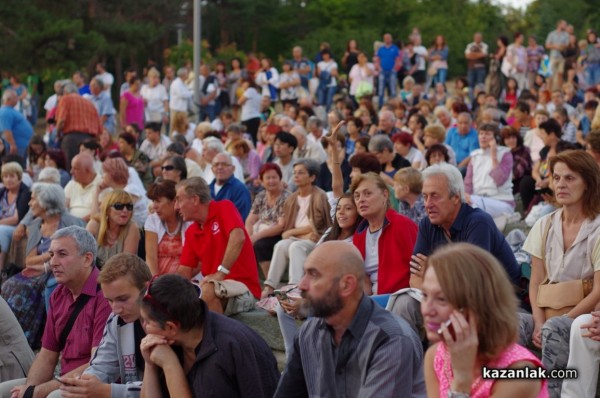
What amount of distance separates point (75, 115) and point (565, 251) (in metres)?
9.55

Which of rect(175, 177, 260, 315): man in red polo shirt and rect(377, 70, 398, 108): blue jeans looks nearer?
rect(175, 177, 260, 315): man in red polo shirt

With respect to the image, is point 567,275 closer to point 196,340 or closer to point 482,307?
point 196,340

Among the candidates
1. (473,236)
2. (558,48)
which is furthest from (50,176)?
(558,48)

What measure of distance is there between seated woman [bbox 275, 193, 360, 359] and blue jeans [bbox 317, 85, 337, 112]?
49.9 feet

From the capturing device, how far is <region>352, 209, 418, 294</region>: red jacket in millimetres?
6770

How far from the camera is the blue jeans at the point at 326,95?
2252cm

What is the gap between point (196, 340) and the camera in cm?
477

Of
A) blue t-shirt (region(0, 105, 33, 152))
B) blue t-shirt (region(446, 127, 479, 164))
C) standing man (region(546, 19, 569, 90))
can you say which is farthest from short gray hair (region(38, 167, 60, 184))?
standing man (region(546, 19, 569, 90))

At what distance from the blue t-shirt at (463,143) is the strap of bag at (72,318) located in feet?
23.9

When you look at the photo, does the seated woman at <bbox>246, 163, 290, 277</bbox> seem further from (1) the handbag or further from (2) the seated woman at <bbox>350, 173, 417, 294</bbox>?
(1) the handbag

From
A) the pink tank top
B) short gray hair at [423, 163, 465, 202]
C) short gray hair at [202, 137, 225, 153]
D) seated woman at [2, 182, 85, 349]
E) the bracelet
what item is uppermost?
short gray hair at [423, 163, 465, 202]

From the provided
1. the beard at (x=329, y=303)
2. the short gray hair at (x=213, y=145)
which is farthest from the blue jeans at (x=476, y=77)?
the beard at (x=329, y=303)

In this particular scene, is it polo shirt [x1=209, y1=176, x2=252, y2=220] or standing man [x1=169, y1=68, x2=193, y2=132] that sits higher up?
standing man [x1=169, y1=68, x2=193, y2=132]

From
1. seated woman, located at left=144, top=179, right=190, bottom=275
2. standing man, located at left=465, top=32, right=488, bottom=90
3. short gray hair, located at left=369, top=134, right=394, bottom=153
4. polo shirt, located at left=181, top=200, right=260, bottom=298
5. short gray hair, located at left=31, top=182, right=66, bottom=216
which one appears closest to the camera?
polo shirt, located at left=181, top=200, right=260, bottom=298
